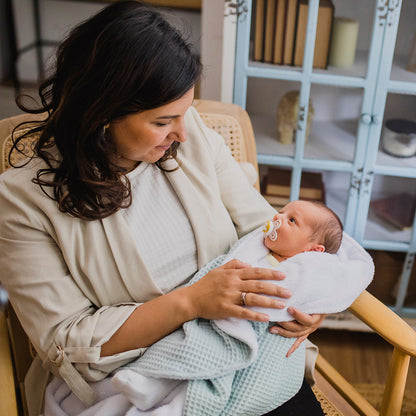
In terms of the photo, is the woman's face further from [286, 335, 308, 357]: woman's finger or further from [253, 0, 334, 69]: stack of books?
[253, 0, 334, 69]: stack of books

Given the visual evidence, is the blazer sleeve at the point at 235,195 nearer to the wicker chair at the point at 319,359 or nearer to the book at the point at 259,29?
the wicker chair at the point at 319,359

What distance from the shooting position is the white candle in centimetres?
177

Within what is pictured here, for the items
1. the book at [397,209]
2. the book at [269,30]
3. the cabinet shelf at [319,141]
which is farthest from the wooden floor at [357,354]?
the book at [269,30]

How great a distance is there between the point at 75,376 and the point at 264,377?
418mm

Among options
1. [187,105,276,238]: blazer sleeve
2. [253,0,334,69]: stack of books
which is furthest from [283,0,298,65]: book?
[187,105,276,238]: blazer sleeve

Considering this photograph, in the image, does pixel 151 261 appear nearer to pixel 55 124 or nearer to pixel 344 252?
pixel 55 124

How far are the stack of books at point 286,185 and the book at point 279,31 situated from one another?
453 millimetres

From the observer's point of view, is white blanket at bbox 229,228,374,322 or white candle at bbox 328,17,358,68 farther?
white candle at bbox 328,17,358,68

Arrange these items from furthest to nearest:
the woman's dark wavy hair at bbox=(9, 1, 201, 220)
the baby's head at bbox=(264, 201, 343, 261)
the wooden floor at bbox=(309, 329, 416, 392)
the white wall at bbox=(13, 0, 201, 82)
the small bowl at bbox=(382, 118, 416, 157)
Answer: the white wall at bbox=(13, 0, 201, 82)
the wooden floor at bbox=(309, 329, 416, 392)
the small bowl at bbox=(382, 118, 416, 157)
the baby's head at bbox=(264, 201, 343, 261)
the woman's dark wavy hair at bbox=(9, 1, 201, 220)

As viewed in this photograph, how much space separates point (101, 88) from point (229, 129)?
713 mm

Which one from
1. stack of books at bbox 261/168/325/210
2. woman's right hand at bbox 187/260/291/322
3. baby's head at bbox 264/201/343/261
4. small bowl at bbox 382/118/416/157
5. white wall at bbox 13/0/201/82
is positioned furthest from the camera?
white wall at bbox 13/0/201/82

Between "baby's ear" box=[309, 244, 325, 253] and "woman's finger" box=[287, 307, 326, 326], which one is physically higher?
"baby's ear" box=[309, 244, 325, 253]

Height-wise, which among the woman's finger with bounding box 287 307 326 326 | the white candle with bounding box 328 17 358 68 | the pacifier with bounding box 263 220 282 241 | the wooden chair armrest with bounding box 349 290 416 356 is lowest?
the wooden chair armrest with bounding box 349 290 416 356

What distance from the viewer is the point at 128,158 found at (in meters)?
1.15
